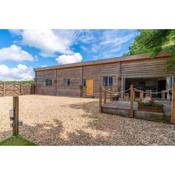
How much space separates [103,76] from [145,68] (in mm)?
3883

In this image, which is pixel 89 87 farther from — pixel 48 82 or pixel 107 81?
pixel 48 82

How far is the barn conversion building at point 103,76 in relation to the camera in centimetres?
1077

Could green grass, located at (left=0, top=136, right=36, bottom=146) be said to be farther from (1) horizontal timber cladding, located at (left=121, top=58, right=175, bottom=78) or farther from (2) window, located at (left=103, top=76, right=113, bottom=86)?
(2) window, located at (left=103, top=76, right=113, bottom=86)

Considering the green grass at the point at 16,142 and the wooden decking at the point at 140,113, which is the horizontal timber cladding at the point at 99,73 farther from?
the green grass at the point at 16,142

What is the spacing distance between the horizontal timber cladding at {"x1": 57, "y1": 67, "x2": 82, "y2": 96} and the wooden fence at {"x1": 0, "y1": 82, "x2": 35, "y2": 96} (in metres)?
4.93

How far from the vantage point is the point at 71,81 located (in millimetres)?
16219

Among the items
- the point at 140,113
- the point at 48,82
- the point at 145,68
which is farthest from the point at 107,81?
the point at 48,82

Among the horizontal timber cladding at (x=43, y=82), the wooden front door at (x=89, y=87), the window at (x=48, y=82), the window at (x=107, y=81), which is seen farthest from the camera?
the window at (x=48, y=82)

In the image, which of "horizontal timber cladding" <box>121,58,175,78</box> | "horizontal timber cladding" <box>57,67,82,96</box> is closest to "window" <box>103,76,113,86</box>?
"horizontal timber cladding" <box>121,58,175,78</box>

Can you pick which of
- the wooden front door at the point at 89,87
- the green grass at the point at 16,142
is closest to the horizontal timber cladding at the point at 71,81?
the wooden front door at the point at 89,87

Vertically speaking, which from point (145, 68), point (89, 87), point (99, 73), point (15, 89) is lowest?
point (15, 89)

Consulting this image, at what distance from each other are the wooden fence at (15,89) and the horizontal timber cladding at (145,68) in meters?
13.4

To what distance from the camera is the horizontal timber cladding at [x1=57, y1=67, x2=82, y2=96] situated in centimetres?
1556
